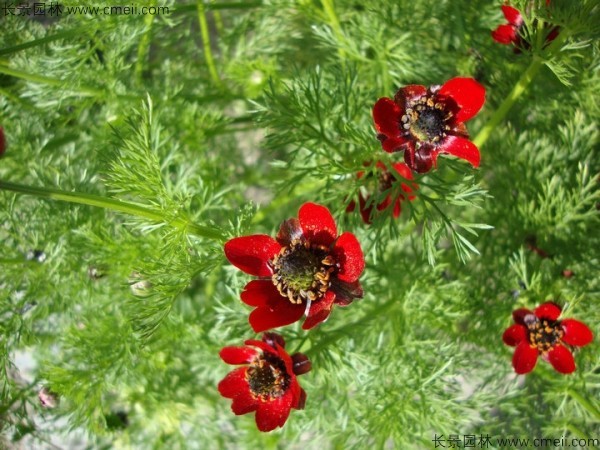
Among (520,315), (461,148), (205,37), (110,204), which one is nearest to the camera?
(110,204)

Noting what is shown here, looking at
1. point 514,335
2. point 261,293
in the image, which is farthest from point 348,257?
point 514,335

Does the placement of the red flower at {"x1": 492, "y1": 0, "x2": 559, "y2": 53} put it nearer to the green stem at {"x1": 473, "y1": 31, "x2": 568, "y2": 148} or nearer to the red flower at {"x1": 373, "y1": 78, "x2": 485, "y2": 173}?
the green stem at {"x1": 473, "y1": 31, "x2": 568, "y2": 148}

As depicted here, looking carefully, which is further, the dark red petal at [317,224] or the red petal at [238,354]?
the red petal at [238,354]

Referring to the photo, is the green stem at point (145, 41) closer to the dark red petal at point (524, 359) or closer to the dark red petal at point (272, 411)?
the dark red petal at point (272, 411)

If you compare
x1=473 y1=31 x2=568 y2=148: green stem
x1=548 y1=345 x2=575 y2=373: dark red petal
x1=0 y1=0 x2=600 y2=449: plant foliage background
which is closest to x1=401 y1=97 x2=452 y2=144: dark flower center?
x1=0 y1=0 x2=600 y2=449: plant foliage background

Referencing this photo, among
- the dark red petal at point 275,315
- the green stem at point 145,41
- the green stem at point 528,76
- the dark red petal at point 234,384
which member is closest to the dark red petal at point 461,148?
the green stem at point 528,76

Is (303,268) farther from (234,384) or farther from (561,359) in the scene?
(561,359)
